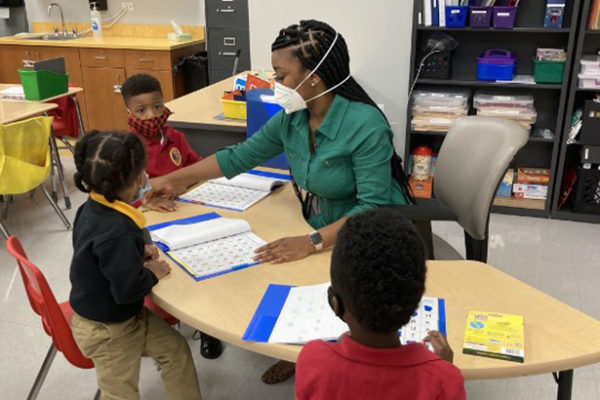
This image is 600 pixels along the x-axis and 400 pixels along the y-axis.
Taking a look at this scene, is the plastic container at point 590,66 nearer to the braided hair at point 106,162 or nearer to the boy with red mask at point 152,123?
the boy with red mask at point 152,123

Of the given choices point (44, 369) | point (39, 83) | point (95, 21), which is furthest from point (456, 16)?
point (95, 21)

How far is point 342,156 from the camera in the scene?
68.4 inches

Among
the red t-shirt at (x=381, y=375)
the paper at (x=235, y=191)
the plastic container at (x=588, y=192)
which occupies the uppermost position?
the red t-shirt at (x=381, y=375)

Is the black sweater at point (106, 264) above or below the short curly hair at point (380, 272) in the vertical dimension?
below

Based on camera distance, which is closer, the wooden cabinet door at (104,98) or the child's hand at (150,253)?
the child's hand at (150,253)

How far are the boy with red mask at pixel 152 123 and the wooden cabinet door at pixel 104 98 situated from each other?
320 cm

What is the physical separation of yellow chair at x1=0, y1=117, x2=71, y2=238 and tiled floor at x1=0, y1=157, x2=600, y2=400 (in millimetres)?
368

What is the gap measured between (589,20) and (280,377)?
2.61 metres

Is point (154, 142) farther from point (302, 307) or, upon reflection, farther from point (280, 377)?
point (302, 307)

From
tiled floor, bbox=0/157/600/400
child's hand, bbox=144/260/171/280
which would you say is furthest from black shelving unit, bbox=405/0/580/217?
child's hand, bbox=144/260/171/280

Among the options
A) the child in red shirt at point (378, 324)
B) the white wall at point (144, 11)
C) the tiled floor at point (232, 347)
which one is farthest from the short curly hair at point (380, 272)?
the white wall at point (144, 11)

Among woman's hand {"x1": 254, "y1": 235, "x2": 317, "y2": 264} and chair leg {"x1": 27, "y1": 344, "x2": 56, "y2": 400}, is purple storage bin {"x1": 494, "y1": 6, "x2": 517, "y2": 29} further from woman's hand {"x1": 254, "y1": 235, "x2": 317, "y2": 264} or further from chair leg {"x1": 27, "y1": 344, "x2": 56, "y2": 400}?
chair leg {"x1": 27, "y1": 344, "x2": 56, "y2": 400}

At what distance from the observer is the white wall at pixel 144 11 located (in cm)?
556

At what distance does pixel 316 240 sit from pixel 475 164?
0.71 meters
